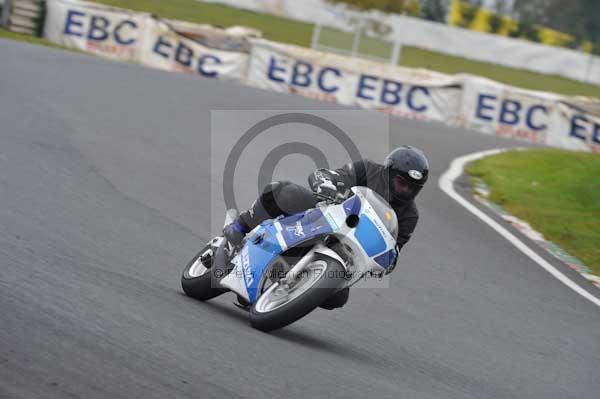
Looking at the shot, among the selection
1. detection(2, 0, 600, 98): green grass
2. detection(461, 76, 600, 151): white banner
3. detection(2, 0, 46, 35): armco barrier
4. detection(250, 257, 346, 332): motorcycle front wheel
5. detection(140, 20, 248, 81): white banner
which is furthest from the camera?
detection(2, 0, 600, 98): green grass

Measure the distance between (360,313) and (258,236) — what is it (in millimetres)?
1554

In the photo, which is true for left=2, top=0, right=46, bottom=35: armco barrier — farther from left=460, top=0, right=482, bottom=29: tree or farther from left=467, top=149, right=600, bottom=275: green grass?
left=460, top=0, right=482, bottom=29: tree

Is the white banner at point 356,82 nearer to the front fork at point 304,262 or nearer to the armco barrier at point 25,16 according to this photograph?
the armco barrier at point 25,16

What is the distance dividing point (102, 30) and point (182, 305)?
69.1 ft

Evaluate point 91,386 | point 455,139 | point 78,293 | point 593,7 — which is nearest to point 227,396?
point 91,386

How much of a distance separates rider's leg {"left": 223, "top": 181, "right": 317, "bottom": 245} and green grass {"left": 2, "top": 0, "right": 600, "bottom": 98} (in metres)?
33.2

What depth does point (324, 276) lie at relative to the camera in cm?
652

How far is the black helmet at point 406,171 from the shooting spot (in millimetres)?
6848

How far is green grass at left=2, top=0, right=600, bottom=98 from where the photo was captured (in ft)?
140

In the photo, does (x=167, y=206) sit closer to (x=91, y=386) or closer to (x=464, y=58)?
(x=91, y=386)

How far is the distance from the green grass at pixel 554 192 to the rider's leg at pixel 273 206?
17.5 ft

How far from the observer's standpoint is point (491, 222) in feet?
43.3

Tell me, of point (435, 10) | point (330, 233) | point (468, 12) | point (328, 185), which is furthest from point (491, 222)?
point (468, 12)

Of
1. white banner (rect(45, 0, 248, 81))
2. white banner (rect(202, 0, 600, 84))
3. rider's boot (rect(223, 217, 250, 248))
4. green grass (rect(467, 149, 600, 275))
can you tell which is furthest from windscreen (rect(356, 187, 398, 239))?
white banner (rect(202, 0, 600, 84))
